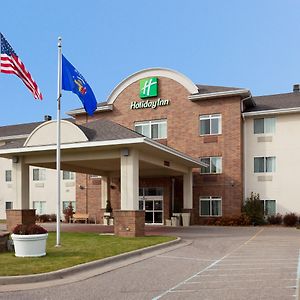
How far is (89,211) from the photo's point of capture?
37.5 metres

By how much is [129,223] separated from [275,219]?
1487 centimetres

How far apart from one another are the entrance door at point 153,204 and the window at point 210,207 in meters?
3.12

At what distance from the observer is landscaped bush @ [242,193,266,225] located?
31.4m

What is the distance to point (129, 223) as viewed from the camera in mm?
20453

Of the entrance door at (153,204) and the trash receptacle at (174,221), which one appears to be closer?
the trash receptacle at (174,221)

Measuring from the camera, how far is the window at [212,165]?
3327 centimetres

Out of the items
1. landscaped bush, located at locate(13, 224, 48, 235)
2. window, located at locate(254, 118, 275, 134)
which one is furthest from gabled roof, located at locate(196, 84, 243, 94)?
landscaped bush, located at locate(13, 224, 48, 235)

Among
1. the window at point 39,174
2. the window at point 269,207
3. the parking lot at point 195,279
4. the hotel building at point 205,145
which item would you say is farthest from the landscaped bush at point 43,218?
the parking lot at point 195,279

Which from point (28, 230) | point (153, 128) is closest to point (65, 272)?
point (28, 230)

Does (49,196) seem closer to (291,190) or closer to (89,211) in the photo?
(89,211)

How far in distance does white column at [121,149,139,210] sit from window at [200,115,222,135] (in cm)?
1341

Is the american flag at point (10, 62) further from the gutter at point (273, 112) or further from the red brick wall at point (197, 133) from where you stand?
the gutter at point (273, 112)

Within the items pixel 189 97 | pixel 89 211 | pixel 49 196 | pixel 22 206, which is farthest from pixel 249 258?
pixel 49 196

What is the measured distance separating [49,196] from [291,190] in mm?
21412
